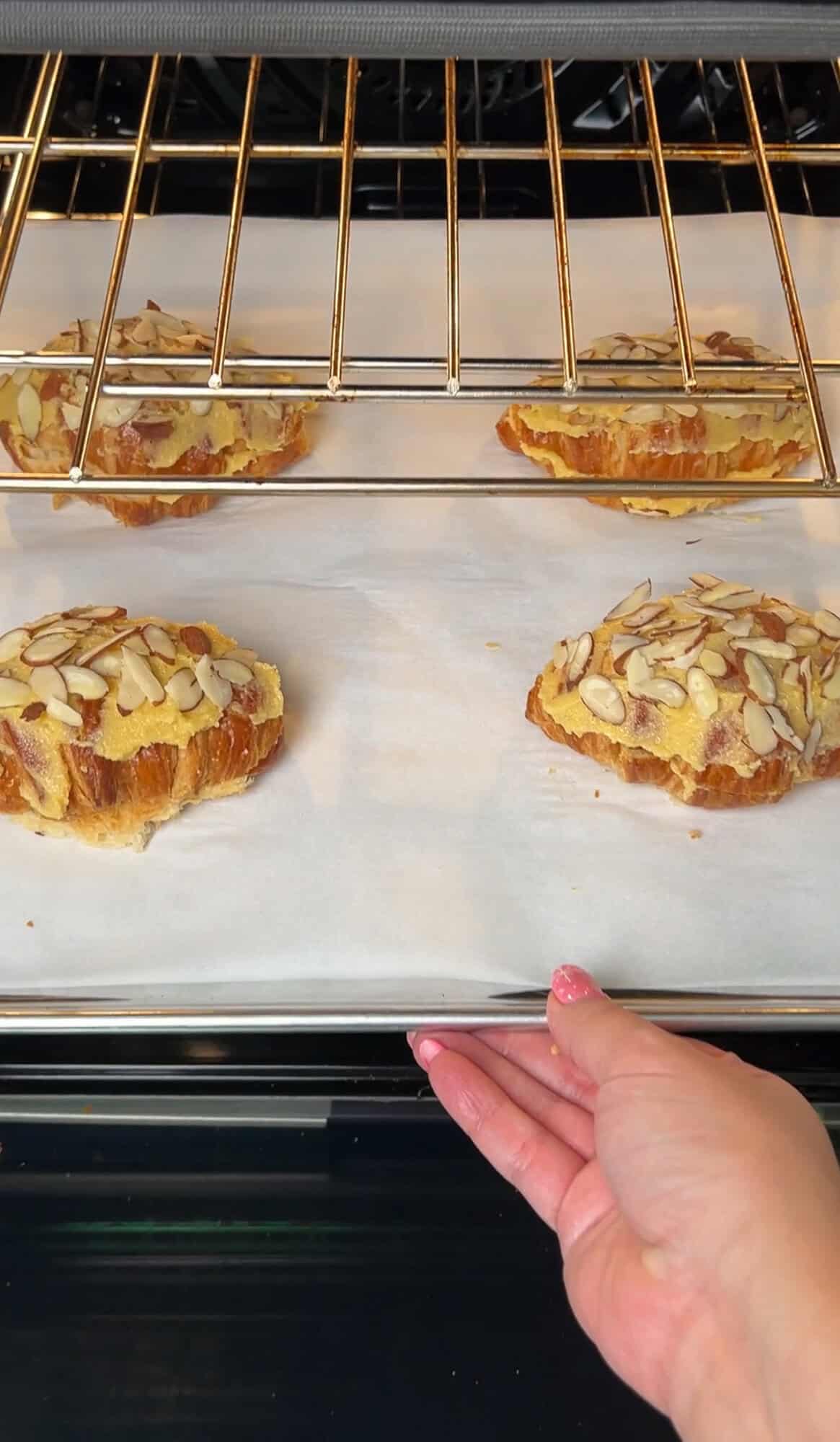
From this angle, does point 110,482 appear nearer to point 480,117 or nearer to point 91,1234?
point 91,1234

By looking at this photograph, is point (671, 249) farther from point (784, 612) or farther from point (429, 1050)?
point (429, 1050)

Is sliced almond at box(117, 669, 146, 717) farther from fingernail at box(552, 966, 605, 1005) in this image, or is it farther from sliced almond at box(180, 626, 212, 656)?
fingernail at box(552, 966, 605, 1005)

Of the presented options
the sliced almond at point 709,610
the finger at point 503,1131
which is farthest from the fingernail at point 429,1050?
the sliced almond at point 709,610

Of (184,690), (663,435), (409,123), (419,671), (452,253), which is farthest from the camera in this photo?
(409,123)

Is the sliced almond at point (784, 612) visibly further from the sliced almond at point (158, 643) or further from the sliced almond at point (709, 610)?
the sliced almond at point (158, 643)

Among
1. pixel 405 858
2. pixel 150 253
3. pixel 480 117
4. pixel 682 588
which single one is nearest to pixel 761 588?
pixel 682 588

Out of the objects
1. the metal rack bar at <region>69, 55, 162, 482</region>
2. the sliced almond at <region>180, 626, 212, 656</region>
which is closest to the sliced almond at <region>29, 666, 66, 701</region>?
the sliced almond at <region>180, 626, 212, 656</region>

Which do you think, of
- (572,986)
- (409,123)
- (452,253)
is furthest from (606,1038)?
(409,123)
